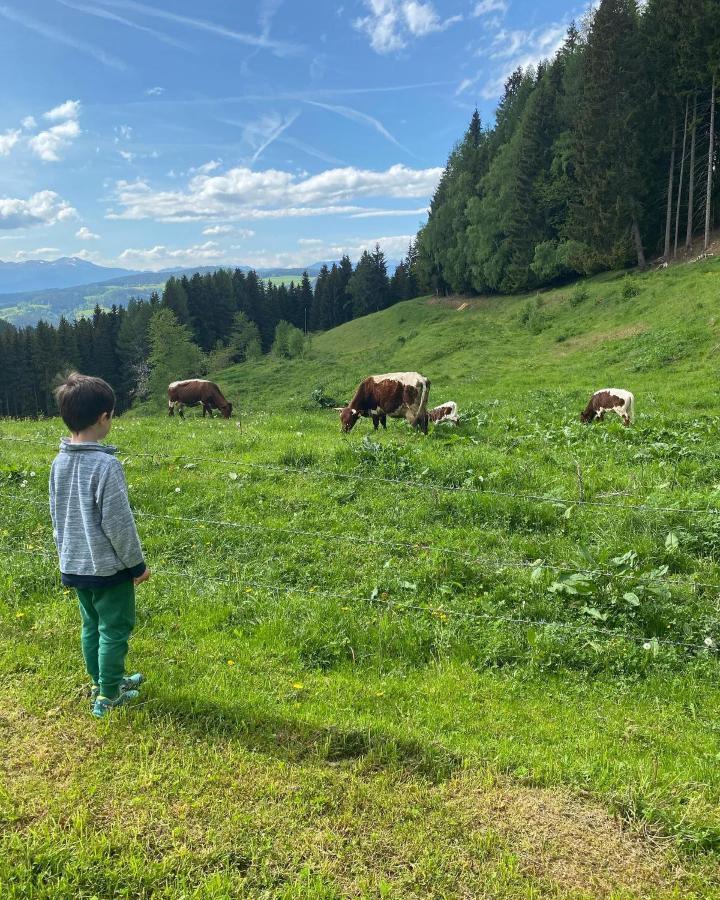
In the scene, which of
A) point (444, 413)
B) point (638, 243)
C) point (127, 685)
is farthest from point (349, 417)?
point (638, 243)

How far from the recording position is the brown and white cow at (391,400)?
→ 16125mm

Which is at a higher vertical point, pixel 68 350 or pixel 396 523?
pixel 68 350

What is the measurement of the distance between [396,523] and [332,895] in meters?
5.46

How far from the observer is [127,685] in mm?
4402

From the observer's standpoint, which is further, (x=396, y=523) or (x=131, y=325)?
(x=131, y=325)

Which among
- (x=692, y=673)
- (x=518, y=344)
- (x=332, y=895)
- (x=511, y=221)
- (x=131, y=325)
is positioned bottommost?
(x=692, y=673)

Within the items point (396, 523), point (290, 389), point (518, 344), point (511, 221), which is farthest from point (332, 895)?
point (511, 221)

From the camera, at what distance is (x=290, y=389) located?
143ft

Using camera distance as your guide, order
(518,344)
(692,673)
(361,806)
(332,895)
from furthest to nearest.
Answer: (518,344), (692,673), (361,806), (332,895)

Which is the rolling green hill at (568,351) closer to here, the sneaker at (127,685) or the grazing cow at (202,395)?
the grazing cow at (202,395)

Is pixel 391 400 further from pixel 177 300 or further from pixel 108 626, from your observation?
pixel 177 300

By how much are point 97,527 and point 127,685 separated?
4.58 ft

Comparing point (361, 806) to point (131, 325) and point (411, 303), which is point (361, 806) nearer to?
point (411, 303)

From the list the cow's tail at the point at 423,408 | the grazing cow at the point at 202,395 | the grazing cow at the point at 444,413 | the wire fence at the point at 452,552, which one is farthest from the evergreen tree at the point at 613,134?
the wire fence at the point at 452,552
